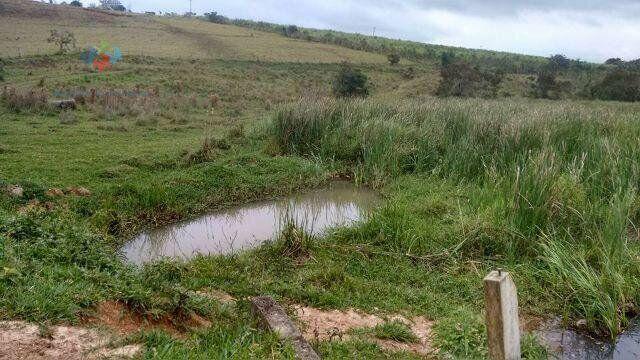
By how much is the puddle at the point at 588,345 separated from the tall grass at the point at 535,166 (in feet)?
0.46

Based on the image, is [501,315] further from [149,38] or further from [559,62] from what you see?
[559,62]

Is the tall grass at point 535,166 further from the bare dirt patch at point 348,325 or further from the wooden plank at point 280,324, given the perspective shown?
the wooden plank at point 280,324

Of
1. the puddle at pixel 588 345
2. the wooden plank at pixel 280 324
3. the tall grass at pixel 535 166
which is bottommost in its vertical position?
the puddle at pixel 588 345

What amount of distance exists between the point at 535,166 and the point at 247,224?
391cm

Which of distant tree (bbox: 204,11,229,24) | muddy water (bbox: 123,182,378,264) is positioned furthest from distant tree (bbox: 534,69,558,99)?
distant tree (bbox: 204,11,229,24)

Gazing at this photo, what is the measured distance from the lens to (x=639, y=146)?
801cm

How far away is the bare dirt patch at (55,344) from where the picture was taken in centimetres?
323

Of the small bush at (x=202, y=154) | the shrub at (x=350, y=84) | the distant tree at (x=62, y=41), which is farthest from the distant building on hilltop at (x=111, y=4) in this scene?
the small bush at (x=202, y=154)

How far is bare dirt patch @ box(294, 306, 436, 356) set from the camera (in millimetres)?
4285

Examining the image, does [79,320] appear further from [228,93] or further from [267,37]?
[267,37]

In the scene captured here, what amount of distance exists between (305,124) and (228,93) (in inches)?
437

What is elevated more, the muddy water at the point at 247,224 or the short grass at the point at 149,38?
the short grass at the point at 149,38

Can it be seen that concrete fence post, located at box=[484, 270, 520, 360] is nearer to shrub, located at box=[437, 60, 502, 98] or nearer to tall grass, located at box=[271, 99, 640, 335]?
tall grass, located at box=[271, 99, 640, 335]

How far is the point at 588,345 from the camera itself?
15.1 ft
